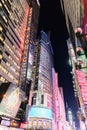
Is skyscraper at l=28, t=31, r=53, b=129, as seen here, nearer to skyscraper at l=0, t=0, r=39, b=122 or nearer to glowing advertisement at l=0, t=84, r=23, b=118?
skyscraper at l=0, t=0, r=39, b=122

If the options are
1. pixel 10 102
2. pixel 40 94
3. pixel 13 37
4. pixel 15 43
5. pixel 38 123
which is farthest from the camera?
pixel 40 94

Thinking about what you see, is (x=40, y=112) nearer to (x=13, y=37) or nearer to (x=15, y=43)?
(x=15, y=43)

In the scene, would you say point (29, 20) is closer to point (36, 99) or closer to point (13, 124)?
point (36, 99)

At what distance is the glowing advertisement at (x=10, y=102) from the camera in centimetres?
2442

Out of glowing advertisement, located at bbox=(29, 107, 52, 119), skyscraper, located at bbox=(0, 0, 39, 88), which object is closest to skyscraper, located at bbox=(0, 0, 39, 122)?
skyscraper, located at bbox=(0, 0, 39, 88)

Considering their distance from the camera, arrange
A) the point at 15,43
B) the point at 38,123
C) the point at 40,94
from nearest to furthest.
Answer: the point at 38,123 → the point at 15,43 → the point at 40,94

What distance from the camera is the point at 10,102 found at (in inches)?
1005

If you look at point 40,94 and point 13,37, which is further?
point 40,94

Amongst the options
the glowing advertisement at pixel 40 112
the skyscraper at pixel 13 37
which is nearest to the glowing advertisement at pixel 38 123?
the glowing advertisement at pixel 40 112

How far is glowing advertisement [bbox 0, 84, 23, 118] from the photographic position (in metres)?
24.4

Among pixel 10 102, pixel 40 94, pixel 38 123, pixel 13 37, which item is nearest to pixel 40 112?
pixel 38 123

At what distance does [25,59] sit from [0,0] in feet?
72.1

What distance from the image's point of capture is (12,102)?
85.4 feet

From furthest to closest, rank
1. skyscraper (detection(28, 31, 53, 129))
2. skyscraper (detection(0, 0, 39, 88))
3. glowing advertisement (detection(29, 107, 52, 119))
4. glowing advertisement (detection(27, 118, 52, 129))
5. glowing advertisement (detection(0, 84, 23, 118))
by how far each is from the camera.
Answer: glowing advertisement (detection(29, 107, 52, 119)), skyscraper (detection(28, 31, 53, 129)), glowing advertisement (detection(27, 118, 52, 129)), skyscraper (detection(0, 0, 39, 88)), glowing advertisement (detection(0, 84, 23, 118))
